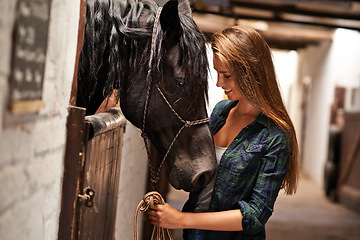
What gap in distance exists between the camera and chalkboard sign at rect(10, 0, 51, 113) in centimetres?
80

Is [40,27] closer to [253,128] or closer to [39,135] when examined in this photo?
[39,135]

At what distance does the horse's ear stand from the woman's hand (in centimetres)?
56

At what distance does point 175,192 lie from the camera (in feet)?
17.5

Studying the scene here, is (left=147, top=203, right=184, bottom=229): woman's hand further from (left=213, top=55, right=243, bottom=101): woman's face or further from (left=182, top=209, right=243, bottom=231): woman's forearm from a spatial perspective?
(left=213, top=55, right=243, bottom=101): woman's face

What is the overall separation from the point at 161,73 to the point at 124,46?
0.16 m

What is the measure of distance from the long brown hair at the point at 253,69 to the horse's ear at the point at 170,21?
0.15 metres

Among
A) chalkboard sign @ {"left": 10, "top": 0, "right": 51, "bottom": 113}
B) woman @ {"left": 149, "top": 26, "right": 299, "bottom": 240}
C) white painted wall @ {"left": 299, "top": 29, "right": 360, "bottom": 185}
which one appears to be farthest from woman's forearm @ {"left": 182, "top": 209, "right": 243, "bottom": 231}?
white painted wall @ {"left": 299, "top": 29, "right": 360, "bottom": 185}

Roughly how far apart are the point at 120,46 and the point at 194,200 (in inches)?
23.4

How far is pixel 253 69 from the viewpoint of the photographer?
1.52m

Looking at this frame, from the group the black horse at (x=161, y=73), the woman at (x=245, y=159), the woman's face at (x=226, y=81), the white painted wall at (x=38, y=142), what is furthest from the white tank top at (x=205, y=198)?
the white painted wall at (x=38, y=142)

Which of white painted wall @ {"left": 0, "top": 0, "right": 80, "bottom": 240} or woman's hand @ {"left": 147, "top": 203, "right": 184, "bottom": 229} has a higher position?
white painted wall @ {"left": 0, "top": 0, "right": 80, "bottom": 240}

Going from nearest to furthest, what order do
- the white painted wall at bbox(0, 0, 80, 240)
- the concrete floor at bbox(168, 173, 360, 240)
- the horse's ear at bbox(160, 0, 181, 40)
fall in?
1. the white painted wall at bbox(0, 0, 80, 240)
2. the horse's ear at bbox(160, 0, 181, 40)
3. the concrete floor at bbox(168, 173, 360, 240)

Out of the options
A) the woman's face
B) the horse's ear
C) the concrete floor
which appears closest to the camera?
the horse's ear

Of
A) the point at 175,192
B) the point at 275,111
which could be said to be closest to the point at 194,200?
the point at 275,111
